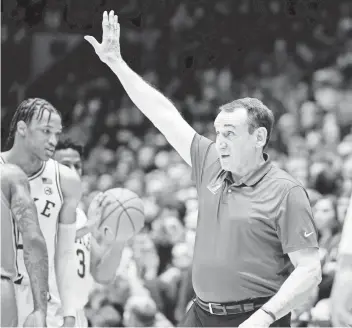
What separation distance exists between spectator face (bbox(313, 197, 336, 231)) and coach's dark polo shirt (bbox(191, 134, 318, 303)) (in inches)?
123

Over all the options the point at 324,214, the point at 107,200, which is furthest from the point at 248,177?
the point at 324,214

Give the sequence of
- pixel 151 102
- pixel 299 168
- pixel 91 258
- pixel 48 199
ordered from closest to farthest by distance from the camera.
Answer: pixel 151 102
pixel 48 199
pixel 91 258
pixel 299 168

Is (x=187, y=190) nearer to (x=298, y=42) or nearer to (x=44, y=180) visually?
(x=298, y=42)

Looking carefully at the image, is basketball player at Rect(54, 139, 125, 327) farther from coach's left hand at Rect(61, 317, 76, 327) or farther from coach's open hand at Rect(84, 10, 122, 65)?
coach's open hand at Rect(84, 10, 122, 65)

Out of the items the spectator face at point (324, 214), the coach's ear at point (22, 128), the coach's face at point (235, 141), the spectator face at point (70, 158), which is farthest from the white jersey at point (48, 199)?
the spectator face at point (324, 214)

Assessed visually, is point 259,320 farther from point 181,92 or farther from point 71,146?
point 181,92

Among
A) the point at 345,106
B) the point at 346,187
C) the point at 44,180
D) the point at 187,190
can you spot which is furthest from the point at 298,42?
the point at 44,180

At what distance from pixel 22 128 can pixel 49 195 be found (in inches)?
14.5

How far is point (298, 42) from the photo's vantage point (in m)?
11.8

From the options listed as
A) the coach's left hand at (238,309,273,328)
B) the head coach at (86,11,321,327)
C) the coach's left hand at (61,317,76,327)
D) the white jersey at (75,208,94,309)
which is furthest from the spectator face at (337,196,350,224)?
the coach's left hand at (238,309,273,328)

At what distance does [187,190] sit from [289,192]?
17.6 ft

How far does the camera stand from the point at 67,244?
421 centimetres

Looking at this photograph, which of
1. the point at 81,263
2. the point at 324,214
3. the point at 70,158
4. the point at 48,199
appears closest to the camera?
the point at 48,199

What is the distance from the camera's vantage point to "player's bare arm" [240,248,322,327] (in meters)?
3.24
